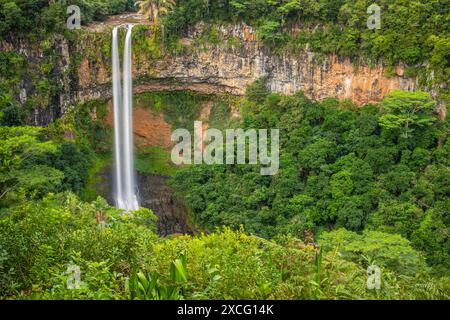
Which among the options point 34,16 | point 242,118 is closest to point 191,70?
point 242,118

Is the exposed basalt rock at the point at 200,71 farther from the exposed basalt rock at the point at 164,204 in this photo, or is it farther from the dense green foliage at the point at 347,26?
the exposed basalt rock at the point at 164,204

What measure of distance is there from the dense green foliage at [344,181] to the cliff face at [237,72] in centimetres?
119

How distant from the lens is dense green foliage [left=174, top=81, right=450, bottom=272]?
19469mm

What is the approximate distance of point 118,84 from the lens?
88.5ft

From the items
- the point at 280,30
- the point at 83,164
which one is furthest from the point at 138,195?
the point at 280,30

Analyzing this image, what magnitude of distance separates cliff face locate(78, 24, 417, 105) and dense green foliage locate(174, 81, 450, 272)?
3.91 feet

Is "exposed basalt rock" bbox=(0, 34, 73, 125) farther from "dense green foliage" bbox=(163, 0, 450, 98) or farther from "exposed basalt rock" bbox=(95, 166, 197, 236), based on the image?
"dense green foliage" bbox=(163, 0, 450, 98)

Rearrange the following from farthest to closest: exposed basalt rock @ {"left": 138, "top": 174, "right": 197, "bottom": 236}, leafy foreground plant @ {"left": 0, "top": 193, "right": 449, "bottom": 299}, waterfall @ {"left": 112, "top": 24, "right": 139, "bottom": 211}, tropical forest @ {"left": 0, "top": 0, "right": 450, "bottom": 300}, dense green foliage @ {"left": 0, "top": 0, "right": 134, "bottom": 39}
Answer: waterfall @ {"left": 112, "top": 24, "right": 139, "bottom": 211} → exposed basalt rock @ {"left": 138, "top": 174, "right": 197, "bottom": 236} → dense green foliage @ {"left": 0, "top": 0, "right": 134, "bottom": 39} → tropical forest @ {"left": 0, "top": 0, "right": 450, "bottom": 300} → leafy foreground plant @ {"left": 0, "top": 193, "right": 449, "bottom": 299}

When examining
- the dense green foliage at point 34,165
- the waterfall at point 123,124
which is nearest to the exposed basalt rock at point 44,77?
the dense green foliage at point 34,165

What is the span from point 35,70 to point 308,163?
13.6 meters

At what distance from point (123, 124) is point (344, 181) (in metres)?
11.7

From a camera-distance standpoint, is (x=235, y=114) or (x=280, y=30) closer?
(x=280, y=30)

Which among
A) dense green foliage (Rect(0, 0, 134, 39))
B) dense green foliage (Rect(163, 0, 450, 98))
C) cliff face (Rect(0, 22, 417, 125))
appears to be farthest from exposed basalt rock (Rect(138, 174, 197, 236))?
dense green foliage (Rect(0, 0, 134, 39))

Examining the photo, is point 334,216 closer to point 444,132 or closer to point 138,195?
point 444,132
